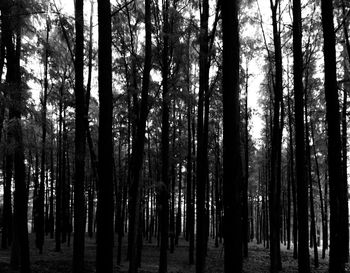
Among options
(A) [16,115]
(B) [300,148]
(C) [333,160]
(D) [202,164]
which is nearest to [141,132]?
(D) [202,164]

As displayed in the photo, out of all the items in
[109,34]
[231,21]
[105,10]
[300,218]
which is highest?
[105,10]

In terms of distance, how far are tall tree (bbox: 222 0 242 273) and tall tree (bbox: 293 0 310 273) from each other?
216 inches

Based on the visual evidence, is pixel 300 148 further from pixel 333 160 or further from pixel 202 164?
pixel 202 164

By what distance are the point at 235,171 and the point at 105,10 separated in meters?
4.29

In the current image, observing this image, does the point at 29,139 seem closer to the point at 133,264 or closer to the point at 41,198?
the point at 133,264

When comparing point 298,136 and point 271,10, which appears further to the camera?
point 271,10

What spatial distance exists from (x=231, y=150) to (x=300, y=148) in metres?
5.56

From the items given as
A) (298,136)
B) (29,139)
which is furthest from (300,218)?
(29,139)

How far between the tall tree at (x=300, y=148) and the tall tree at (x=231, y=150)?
5492 mm

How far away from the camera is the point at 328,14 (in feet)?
27.5

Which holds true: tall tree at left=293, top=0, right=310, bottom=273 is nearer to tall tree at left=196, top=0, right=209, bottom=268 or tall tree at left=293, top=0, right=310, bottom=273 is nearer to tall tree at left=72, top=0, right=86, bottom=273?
tall tree at left=196, top=0, right=209, bottom=268

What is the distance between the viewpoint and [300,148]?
32.7 feet

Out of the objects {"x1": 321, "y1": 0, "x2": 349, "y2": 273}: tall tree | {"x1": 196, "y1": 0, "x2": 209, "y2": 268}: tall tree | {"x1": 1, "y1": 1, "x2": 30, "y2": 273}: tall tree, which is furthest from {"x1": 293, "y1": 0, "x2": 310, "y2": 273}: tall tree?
{"x1": 1, "y1": 1, "x2": 30, "y2": 273}: tall tree

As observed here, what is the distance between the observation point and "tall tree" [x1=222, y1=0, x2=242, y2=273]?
5.00 m
